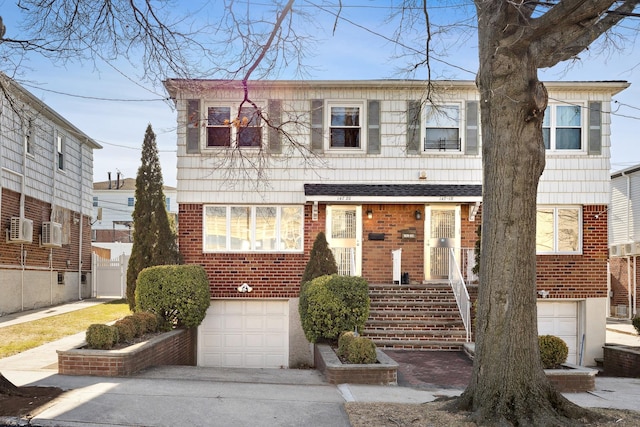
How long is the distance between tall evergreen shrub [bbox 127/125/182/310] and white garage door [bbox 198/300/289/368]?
1793 millimetres

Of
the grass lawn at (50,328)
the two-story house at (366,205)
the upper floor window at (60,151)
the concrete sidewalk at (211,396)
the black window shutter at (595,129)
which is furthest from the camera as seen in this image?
the upper floor window at (60,151)

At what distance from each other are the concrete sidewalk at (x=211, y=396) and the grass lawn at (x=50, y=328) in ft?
5.88

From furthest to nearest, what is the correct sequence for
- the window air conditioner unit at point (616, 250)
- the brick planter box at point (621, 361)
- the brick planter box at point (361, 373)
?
the window air conditioner unit at point (616, 250), the brick planter box at point (621, 361), the brick planter box at point (361, 373)

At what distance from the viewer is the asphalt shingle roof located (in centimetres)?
1559

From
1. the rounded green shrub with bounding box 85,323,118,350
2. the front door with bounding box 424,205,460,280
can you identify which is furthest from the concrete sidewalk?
the front door with bounding box 424,205,460,280

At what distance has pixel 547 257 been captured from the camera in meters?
16.4

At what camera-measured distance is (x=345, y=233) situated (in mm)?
16500

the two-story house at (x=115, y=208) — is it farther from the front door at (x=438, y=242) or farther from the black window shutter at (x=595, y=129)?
the black window shutter at (x=595, y=129)

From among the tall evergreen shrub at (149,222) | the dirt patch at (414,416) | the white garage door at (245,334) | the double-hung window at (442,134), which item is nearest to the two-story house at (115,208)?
the tall evergreen shrub at (149,222)

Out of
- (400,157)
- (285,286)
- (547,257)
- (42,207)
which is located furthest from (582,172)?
(42,207)

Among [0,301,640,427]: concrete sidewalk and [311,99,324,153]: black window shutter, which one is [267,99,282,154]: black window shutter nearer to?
[311,99,324,153]: black window shutter

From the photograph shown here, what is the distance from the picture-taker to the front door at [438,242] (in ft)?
53.9

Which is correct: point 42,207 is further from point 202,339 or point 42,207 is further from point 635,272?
point 635,272

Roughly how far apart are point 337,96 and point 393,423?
35.4ft
